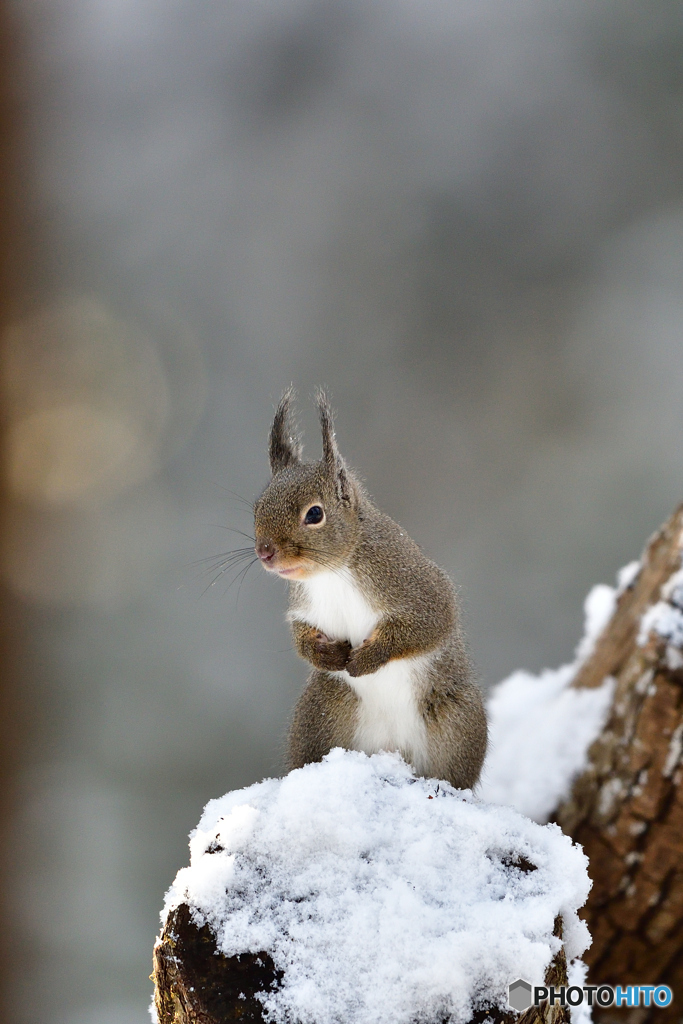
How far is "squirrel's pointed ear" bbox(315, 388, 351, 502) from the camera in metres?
1.17

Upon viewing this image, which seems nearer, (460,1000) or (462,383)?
(460,1000)

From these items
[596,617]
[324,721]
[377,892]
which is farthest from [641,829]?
[377,892]

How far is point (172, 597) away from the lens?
10.2ft

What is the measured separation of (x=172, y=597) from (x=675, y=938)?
2.07 meters

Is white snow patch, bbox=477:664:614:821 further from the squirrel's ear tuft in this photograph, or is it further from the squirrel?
the squirrel's ear tuft

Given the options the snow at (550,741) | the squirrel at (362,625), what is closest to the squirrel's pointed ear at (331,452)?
the squirrel at (362,625)

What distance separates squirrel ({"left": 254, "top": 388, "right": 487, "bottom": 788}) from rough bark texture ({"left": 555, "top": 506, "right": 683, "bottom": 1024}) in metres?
0.35

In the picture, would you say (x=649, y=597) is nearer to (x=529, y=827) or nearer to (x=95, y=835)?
(x=529, y=827)

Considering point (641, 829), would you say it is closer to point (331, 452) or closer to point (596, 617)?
point (596, 617)

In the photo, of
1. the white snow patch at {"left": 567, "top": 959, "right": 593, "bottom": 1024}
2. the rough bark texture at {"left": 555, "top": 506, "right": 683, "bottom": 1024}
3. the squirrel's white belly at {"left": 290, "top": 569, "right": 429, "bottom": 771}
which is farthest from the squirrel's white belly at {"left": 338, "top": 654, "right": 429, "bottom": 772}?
the rough bark texture at {"left": 555, "top": 506, "right": 683, "bottom": 1024}

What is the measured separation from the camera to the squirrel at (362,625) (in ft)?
3.98

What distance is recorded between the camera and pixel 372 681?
129 cm

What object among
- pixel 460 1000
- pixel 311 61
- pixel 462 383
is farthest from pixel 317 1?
pixel 460 1000

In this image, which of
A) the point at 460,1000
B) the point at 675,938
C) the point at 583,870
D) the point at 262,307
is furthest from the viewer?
the point at 262,307
